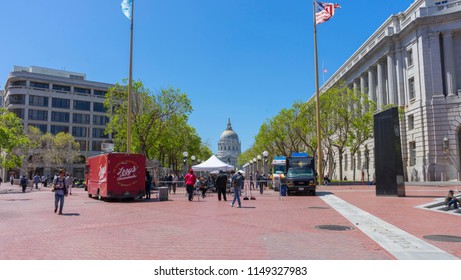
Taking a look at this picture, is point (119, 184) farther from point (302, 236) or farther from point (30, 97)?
point (30, 97)

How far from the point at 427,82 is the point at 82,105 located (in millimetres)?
68206

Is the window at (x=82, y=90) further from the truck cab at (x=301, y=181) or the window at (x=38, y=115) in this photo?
the truck cab at (x=301, y=181)

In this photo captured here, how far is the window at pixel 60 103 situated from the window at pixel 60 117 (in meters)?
1.49

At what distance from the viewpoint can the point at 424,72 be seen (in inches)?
1679

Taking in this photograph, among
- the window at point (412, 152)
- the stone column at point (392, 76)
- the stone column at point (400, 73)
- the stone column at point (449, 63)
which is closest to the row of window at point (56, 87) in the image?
the stone column at point (392, 76)

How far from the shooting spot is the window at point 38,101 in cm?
7662

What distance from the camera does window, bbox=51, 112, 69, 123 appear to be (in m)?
79.4

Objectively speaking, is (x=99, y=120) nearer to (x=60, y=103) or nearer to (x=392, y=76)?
(x=60, y=103)

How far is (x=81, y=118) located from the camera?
82.9m

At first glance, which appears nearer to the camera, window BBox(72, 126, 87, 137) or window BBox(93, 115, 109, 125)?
window BBox(72, 126, 87, 137)

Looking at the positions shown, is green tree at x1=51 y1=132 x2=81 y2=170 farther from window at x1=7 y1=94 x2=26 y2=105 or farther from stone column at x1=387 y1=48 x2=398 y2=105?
stone column at x1=387 y1=48 x2=398 y2=105

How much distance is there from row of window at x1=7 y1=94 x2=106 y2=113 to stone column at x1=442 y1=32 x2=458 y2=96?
6849 centimetres

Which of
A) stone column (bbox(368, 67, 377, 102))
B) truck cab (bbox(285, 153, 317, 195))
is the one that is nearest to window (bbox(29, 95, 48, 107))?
stone column (bbox(368, 67, 377, 102))

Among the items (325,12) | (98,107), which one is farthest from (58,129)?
(325,12)
